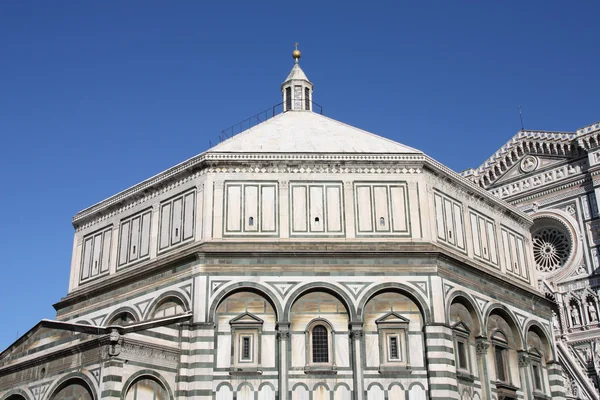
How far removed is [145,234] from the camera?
30.2 metres

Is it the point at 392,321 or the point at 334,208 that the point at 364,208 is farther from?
the point at 392,321

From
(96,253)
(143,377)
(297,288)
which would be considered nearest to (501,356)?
(297,288)

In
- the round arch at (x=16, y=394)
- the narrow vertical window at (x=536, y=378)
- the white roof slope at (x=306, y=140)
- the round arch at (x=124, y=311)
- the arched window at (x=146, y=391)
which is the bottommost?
the arched window at (x=146, y=391)

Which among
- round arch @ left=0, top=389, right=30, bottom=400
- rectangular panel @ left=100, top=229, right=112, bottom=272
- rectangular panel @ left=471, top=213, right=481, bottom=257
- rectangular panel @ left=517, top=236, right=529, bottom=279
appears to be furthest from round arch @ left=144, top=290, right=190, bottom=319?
rectangular panel @ left=517, top=236, right=529, bottom=279

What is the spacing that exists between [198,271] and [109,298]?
5553 mm

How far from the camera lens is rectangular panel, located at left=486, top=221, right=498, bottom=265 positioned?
104ft

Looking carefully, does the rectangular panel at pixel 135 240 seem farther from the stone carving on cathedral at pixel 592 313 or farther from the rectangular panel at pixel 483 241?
the stone carving on cathedral at pixel 592 313

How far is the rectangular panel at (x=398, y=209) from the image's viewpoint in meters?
28.0

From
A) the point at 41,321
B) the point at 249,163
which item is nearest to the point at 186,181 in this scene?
the point at 249,163

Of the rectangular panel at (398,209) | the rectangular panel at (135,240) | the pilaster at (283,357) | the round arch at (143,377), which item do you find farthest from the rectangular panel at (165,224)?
the rectangular panel at (398,209)

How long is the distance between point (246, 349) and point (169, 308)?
3478 mm

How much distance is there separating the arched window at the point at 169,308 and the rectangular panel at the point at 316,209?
5.50 meters

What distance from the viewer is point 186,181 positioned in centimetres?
2925

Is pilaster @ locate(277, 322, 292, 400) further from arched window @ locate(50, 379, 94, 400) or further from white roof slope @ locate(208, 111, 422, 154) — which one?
white roof slope @ locate(208, 111, 422, 154)
